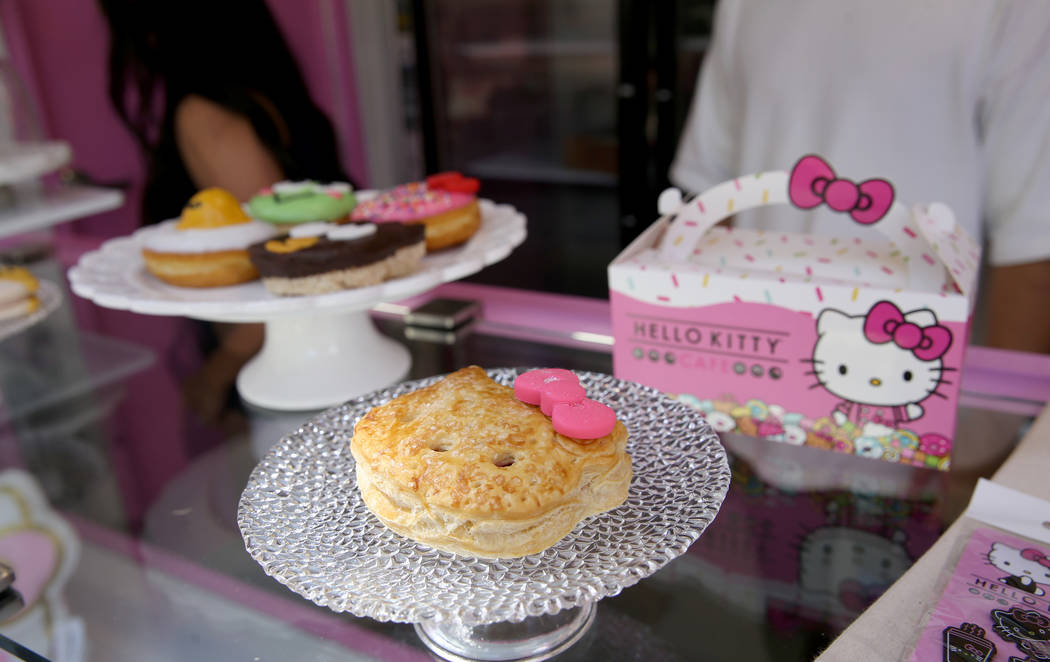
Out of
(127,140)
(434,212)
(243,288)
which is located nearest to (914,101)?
(434,212)

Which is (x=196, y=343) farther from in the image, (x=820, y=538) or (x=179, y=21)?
(x=179, y=21)

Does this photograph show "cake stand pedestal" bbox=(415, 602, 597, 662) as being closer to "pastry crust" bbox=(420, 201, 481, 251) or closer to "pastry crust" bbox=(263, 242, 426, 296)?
"pastry crust" bbox=(263, 242, 426, 296)

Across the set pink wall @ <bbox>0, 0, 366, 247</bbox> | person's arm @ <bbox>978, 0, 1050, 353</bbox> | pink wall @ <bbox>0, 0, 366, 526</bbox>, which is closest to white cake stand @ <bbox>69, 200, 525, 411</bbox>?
pink wall @ <bbox>0, 0, 366, 526</bbox>

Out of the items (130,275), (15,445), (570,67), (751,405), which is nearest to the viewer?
(751,405)

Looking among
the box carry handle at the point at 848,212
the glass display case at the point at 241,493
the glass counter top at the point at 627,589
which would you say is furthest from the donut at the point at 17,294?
the box carry handle at the point at 848,212

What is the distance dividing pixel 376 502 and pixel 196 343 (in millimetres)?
689

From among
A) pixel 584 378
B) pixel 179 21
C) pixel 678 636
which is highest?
pixel 179 21

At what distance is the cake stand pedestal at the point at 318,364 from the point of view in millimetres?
906

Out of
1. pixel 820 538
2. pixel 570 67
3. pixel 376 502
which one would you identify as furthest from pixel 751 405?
pixel 570 67

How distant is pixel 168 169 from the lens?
1901mm

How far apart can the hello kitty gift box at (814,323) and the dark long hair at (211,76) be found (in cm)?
133

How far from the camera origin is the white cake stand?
856mm

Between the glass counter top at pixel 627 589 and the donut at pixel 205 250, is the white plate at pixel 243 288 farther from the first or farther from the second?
the glass counter top at pixel 627 589

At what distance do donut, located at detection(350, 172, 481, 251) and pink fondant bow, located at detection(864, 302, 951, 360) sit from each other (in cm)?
54
